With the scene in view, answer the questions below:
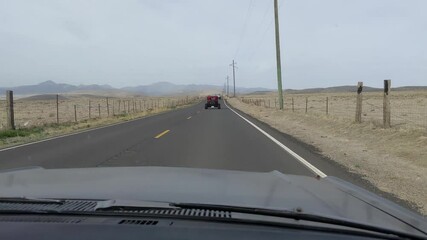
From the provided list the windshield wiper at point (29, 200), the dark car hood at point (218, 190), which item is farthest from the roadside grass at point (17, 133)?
the windshield wiper at point (29, 200)

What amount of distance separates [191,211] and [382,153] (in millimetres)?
12848

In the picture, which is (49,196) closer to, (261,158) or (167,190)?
(167,190)

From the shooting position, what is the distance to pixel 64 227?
253cm

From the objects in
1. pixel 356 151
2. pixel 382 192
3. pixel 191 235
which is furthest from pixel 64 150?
pixel 191 235

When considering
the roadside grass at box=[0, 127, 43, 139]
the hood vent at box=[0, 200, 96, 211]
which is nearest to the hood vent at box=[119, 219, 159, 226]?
the hood vent at box=[0, 200, 96, 211]

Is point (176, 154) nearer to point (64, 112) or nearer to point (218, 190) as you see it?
point (218, 190)

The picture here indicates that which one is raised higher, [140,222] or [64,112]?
[140,222]

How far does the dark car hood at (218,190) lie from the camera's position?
3.06m

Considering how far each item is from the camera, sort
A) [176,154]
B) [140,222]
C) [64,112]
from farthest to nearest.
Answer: [64,112] < [176,154] < [140,222]

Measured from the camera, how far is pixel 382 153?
579 inches

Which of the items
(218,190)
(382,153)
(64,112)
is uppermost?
(218,190)

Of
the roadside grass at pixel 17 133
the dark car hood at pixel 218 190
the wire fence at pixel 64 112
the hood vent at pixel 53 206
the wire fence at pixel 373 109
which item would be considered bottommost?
the wire fence at pixel 64 112

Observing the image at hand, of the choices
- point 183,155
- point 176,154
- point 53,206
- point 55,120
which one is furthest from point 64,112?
point 53,206

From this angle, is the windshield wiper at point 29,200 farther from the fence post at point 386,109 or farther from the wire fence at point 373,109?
the wire fence at point 373,109
